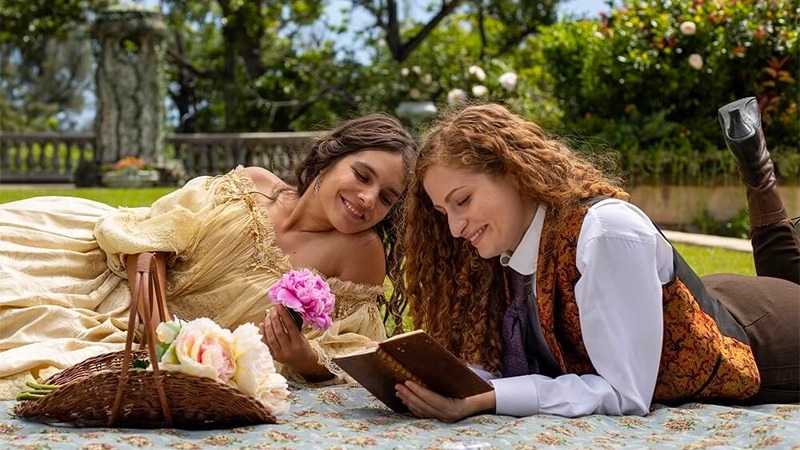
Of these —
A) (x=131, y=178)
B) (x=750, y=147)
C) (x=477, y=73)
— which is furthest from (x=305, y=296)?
(x=477, y=73)

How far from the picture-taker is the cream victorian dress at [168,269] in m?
4.44

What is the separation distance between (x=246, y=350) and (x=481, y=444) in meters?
0.74

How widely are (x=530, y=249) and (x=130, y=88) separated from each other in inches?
501

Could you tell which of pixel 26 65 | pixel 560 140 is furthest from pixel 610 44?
pixel 26 65

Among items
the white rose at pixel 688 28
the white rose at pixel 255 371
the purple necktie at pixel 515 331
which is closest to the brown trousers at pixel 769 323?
the purple necktie at pixel 515 331

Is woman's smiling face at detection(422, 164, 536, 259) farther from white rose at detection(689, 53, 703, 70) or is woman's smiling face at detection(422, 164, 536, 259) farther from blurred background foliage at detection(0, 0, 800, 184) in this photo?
white rose at detection(689, 53, 703, 70)

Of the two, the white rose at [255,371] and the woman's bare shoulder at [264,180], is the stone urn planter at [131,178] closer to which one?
the woman's bare shoulder at [264,180]

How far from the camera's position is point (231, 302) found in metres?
4.63

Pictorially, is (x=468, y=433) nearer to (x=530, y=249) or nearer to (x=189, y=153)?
(x=530, y=249)

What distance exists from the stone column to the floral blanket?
40.3 ft

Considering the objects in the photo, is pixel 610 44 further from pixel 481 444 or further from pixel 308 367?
pixel 481 444

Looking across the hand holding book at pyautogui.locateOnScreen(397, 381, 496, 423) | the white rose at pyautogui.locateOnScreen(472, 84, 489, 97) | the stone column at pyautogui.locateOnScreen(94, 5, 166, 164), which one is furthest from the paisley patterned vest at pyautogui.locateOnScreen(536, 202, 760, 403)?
the stone column at pyautogui.locateOnScreen(94, 5, 166, 164)

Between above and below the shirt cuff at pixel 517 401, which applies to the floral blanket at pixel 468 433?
below

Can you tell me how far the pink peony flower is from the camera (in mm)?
3633
